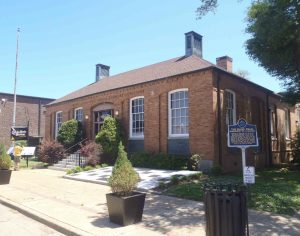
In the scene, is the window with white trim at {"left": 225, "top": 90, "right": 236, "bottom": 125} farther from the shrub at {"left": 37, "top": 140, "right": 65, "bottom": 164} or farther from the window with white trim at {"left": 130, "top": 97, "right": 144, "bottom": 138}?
the shrub at {"left": 37, "top": 140, "right": 65, "bottom": 164}

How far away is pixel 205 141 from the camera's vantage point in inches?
623

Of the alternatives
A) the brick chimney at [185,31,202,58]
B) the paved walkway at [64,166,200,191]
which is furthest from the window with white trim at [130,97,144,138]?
the brick chimney at [185,31,202,58]

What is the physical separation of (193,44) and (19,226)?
54.7ft

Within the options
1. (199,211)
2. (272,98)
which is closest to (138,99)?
(272,98)

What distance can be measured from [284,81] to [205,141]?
6385 mm

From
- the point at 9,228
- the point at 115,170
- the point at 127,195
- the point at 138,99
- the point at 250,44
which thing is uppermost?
the point at 250,44

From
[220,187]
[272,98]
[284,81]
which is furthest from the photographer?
[272,98]

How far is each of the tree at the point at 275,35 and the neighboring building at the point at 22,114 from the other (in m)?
28.6

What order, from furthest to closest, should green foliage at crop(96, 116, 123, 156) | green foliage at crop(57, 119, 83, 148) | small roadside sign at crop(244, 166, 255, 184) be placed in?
green foliage at crop(57, 119, 83, 148), green foliage at crop(96, 116, 123, 156), small roadside sign at crop(244, 166, 255, 184)

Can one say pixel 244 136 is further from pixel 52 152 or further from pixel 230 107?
pixel 52 152

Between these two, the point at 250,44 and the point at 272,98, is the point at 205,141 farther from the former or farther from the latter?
the point at 272,98

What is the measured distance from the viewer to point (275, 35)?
13.7m

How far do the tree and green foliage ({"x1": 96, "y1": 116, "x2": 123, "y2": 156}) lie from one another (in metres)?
8.73

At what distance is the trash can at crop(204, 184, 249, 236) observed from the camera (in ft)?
17.2
